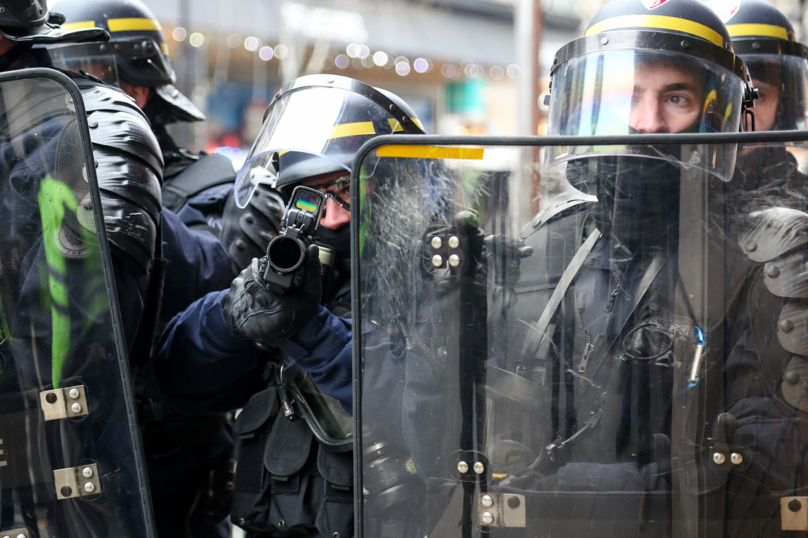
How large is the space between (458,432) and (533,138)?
506mm

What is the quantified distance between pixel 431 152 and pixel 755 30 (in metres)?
2.22

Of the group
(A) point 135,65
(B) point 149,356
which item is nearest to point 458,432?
(B) point 149,356

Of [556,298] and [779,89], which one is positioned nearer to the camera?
[556,298]

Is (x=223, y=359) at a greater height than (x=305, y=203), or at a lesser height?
lesser

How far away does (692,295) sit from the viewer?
1.20m

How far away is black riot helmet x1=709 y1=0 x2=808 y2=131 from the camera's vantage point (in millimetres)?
2867

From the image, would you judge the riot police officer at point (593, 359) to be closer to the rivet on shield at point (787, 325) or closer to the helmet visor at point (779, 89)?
the rivet on shield at point (787, 325)

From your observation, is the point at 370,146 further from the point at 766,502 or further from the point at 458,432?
the point at 766,502

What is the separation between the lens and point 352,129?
1.87 meters

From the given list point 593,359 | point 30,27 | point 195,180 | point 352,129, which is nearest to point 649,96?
point 352,129

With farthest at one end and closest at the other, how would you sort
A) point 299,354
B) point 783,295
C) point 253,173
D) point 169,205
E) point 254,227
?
point 169,205 < point 254,227 < point 253,173 < point 299,354 < point 783,295

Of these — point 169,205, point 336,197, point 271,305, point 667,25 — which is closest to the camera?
point 271,305

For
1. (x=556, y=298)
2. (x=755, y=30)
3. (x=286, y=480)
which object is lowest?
(x=286, y=480)

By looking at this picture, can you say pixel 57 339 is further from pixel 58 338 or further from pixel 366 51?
pixel 366 51
